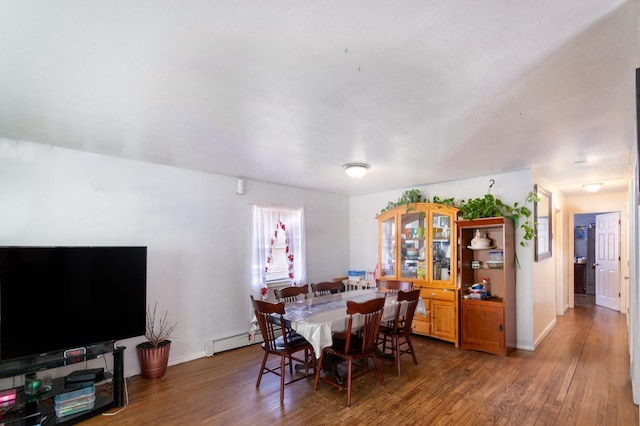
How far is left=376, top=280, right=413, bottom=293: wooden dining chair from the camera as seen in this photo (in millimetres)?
4375

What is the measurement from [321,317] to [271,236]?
6.97 feet

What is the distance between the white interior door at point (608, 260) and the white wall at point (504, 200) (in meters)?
2.22

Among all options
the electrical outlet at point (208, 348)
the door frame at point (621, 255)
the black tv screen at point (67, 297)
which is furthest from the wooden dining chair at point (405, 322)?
the door frame at point (621, 255)

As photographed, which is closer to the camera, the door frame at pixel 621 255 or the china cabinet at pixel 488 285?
the china cabinet at pixel 488 285

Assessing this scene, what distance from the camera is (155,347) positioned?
355 centimetres

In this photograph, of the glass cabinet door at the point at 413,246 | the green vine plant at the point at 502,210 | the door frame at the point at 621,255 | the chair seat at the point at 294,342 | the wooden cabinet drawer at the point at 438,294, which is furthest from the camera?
the door frame at the point at 621,255

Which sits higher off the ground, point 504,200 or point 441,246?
point 504,200

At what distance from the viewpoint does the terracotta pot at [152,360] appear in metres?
3.48

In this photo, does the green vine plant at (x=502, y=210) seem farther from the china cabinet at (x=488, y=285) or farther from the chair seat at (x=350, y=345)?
the chair seat at (x=350, y=345)

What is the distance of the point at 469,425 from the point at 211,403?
220 cm

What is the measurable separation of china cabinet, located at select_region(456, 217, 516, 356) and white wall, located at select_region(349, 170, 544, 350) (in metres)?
0.12

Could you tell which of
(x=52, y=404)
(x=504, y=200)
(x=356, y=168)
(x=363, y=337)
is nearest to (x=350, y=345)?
(x=363, y=337)

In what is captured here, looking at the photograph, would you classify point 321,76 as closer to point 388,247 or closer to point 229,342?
point 229,342

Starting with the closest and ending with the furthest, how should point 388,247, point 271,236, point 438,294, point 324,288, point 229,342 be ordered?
1. point 229,342
2. point 324,288
3. point 438,294
4. point 271,236
5. point 388,247
